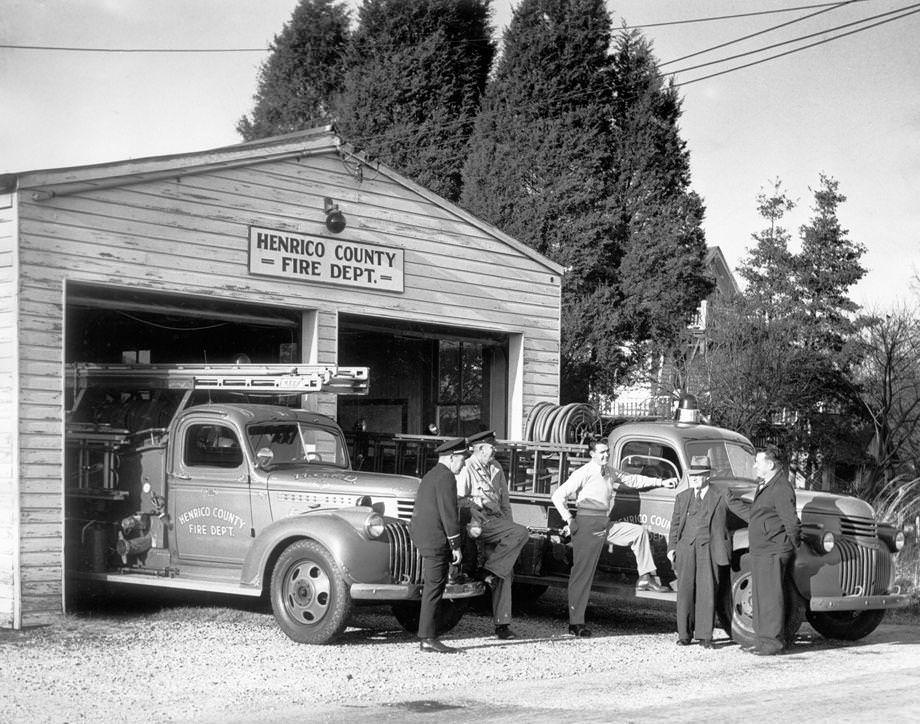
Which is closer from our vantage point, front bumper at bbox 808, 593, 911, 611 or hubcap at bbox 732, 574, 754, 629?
front bumper at bbox 808, 593, 911, 611

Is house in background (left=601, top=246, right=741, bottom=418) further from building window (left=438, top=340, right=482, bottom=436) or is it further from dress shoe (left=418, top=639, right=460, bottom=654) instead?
dress shoe (left=418, top=639, right=460, bottom=654)

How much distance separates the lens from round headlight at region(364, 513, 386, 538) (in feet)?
33.8

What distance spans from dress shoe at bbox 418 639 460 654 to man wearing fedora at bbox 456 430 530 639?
0.95m

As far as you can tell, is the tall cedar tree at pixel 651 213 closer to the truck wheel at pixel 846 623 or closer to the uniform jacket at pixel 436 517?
the truck wheel at pixel 846 623

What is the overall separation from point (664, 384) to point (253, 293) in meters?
17.4

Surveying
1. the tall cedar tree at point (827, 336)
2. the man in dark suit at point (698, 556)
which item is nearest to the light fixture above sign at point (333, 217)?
the man in dark suit at point (698, 556)

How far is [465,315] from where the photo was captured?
1638 cm

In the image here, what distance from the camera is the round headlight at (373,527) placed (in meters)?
10.3

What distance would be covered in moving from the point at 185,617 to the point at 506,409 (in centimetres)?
679

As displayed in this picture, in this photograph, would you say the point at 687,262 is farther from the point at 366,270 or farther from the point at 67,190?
the point at 67,190

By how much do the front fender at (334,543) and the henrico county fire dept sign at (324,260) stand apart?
4.15 metres

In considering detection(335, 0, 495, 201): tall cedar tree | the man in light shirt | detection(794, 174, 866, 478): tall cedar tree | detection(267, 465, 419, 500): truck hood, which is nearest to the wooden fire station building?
detection(267, 465, 419, 500): truck hood

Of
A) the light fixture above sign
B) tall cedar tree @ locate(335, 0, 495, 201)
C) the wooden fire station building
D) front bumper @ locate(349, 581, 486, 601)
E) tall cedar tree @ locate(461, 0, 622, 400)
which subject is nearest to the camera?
front bumper @ locate(349, 581, 486, 601)

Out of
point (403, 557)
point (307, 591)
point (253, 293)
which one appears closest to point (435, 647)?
point (403, 557)
